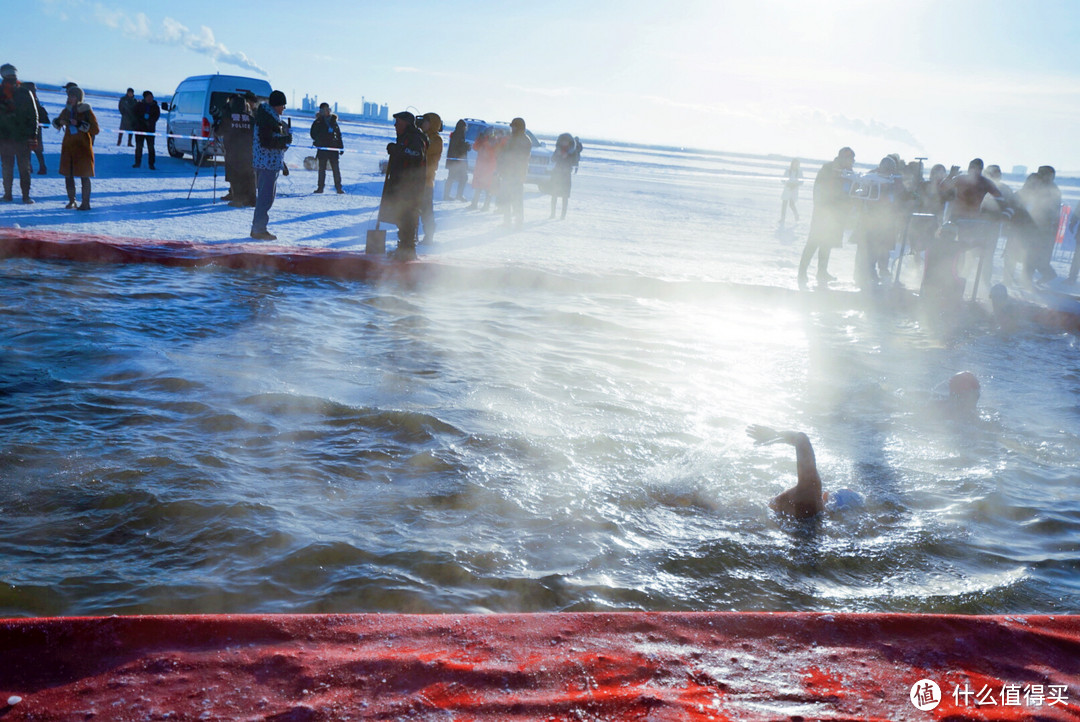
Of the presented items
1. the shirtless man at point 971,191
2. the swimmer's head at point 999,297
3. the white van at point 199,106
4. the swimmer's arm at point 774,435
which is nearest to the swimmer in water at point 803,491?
the swimmer's arm at point 774,435

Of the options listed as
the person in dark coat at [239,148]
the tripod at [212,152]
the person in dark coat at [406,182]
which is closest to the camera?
the person in dark coat at [406,182]

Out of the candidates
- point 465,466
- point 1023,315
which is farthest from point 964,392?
point 1023,315

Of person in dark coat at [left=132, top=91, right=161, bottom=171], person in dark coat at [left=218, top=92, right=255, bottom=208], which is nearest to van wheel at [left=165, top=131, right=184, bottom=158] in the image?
person in dark coat at [left=132, top=91, right=161, bottom=171]

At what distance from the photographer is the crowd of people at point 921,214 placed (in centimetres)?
946

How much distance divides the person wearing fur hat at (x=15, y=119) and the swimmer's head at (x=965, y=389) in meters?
11.3

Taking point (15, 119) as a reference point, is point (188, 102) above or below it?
above

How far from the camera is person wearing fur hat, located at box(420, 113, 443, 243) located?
10.4 m

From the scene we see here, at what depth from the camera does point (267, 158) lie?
9570 mm

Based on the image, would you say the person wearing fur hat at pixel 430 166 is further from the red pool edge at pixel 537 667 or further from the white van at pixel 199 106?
the red pool edge at pixel 537 667

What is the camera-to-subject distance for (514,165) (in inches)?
509

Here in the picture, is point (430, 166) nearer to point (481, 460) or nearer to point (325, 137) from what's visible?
point (325, 137)

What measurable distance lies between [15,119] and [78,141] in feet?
2.74

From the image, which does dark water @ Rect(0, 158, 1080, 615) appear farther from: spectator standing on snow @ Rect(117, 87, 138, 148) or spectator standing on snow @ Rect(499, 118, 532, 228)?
spectator standing on snow @ Rect(117, 87, 138, 148)

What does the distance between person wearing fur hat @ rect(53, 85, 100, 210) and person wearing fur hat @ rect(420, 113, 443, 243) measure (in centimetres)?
430
